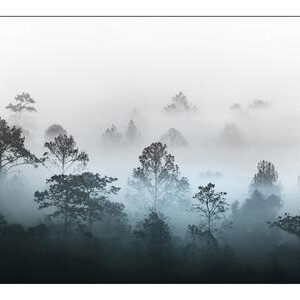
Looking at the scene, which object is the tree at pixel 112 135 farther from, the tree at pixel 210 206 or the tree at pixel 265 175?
the tree at pixel 265 175

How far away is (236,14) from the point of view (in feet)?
26.5

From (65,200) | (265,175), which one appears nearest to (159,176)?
(65,200)

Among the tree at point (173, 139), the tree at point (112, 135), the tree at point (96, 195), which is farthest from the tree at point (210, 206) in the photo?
the tree at point (112, 135)

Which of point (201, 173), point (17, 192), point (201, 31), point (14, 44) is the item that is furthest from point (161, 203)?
point (14, 44)

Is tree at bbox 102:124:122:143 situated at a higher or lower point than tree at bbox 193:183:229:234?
higher

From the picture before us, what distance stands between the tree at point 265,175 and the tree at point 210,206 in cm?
52

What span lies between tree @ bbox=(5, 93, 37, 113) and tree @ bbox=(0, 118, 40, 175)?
10.8 inches

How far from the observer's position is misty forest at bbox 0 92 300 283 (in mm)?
7785

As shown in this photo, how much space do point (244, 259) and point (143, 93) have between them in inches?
111

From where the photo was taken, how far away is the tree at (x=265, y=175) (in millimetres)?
7879

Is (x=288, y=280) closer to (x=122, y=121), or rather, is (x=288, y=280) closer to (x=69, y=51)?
(x=122, y=121)

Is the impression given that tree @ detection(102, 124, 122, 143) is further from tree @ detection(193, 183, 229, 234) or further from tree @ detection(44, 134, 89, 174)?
tree @ detection(193, 183, 229, 234)

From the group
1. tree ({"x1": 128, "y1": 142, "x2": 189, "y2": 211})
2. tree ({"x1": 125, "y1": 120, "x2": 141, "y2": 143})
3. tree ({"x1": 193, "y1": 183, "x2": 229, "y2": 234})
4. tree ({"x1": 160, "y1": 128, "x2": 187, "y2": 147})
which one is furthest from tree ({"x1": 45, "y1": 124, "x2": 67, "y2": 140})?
tree ({"x1": 193, "y1": 183, "x2": 229, "y2": 234})

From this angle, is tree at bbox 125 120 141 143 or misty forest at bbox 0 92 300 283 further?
tree at bbox 125 120 141 143
